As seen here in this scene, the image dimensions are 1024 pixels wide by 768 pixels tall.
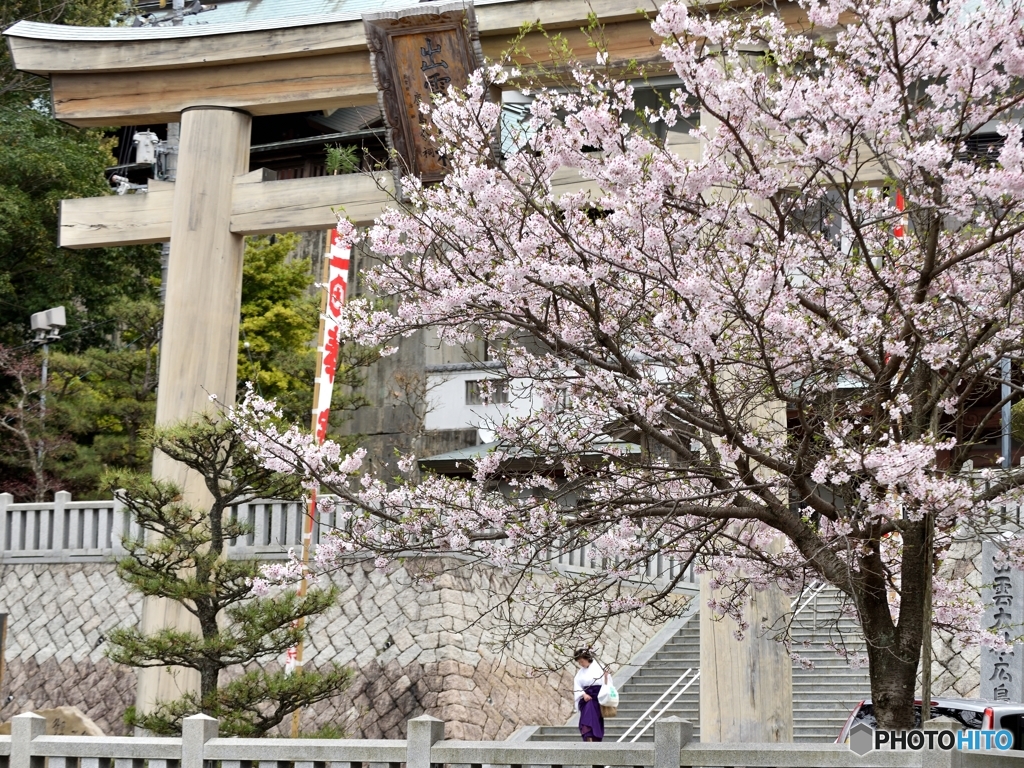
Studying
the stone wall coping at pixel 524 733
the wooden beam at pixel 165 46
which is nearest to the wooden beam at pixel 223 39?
the wooden beam at pixel 165 46

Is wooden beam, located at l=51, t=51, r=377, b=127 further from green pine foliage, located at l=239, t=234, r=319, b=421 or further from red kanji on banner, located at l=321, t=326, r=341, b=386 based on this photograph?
green pine foliage, located at l=239, t=234, r=319, b=421

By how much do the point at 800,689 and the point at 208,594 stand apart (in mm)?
6704

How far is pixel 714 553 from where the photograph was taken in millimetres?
7297

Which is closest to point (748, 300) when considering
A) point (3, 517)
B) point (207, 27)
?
point (207, 27)

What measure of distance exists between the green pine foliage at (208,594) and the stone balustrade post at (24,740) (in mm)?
1324

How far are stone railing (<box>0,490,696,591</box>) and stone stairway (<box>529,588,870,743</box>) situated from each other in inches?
43.8

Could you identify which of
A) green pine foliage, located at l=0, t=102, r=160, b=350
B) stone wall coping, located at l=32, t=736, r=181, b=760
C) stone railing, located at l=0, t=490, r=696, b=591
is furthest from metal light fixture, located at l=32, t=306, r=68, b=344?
stone wall coping, located at l=32, t=736, r=181, b=760

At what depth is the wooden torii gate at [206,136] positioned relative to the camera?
32.2 ft

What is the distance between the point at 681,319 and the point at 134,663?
209 inches

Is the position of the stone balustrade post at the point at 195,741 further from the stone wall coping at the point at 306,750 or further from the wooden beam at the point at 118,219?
the wooden beam at the point at 118,219

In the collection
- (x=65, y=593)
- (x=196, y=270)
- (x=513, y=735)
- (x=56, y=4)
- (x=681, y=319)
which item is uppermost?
(x=56, y=4)

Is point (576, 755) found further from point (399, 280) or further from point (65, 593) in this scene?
point (65, 593)

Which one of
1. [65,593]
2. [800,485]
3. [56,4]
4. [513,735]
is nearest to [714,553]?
[800,485]

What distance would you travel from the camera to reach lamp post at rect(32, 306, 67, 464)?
18406 mm
